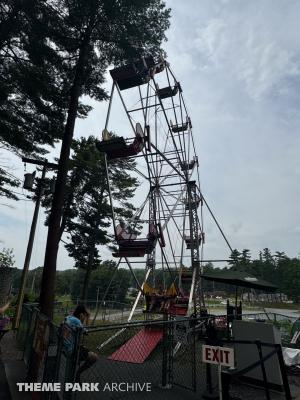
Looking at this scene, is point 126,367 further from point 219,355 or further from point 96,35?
point 96,35

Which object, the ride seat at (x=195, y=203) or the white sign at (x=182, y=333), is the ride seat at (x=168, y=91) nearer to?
the ride seat at (x=195, y=203)

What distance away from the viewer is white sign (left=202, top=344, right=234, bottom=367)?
14.5ft

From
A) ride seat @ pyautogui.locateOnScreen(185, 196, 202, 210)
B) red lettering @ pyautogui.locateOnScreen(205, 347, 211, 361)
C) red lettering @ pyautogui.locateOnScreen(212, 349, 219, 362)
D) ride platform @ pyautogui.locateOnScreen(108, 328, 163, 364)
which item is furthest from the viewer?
ride seat @ pyautogui.locateOnScreen(185, 196, 202, 210)

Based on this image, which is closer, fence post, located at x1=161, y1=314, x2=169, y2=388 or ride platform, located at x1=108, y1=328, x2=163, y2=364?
fence post, located at x1=161, y1=314, x2=169, y2=388

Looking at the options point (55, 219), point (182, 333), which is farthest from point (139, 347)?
point (55, 219)

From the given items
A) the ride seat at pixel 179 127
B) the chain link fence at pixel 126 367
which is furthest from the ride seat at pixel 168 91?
the chain link fence at pixel 126 367

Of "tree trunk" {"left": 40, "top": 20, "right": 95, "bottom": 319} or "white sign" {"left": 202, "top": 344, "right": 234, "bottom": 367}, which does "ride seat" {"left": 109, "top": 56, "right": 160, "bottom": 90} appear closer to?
"tree trunk" {"left": 40, "top": 20, "right": 95, "bottom": 319}

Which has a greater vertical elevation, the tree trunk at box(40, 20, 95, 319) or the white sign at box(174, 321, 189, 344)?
the tree trunk at box(40, 20, 95, 319)

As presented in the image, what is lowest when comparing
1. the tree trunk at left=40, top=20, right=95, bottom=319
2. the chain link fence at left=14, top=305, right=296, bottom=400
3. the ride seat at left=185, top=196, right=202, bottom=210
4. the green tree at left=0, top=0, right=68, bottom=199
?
the chain link fence at left=14, top=305, right=296, bottom=400

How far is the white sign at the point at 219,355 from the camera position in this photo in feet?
14.5

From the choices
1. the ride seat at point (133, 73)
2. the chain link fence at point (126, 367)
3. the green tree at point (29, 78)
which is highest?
the ride seat at point (133, 73)

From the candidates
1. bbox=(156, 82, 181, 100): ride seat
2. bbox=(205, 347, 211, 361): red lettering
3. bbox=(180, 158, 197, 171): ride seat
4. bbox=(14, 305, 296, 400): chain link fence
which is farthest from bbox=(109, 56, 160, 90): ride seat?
bbox=(205, 347, 211, 361): red lettering

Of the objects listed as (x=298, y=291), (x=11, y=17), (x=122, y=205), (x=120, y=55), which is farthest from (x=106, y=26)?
(x=298, y=291)

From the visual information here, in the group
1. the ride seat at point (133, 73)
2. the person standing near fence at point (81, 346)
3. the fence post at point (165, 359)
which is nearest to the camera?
the person standing near fence at point (81, 346)
